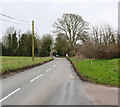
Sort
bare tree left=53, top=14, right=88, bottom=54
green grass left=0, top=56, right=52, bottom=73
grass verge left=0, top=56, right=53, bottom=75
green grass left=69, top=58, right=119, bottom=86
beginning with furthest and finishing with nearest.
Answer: bare tree left=53, top=14, right=88, bottom=54 < green grass left=0, top=56, right=52, bottom=73 < grass verge left=0, top=56, right=53, bottom=75 < green grass left=69, top=58, right=119, bottom=86

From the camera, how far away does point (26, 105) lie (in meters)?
4.50

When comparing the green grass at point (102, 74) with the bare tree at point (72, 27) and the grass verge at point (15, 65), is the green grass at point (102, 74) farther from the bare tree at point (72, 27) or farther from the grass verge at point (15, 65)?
the bare tree at point (72, 27)

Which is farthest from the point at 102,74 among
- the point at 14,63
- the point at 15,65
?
the point at 14,63

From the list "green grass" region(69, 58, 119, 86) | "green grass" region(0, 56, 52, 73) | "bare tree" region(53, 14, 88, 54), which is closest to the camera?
"green grass" region(69, 58, 119, 86)

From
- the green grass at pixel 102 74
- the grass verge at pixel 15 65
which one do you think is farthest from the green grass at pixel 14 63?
the green grass at pixel 102 74

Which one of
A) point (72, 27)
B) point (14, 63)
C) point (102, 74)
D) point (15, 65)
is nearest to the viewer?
point (102, 74)

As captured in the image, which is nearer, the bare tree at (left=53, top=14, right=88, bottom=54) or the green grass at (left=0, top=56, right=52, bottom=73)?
the green grass at (left=0, top=56, right=52, bottom=73)

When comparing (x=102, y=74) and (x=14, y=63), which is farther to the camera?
(x=14, y=63)

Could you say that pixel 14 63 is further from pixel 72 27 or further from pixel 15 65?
pixel 72 27

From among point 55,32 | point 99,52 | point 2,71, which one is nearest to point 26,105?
point 2,71

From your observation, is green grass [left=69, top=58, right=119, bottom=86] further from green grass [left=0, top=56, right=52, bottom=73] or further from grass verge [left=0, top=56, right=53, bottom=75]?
green grass [left=0, top=56, right=52, bottom=73]

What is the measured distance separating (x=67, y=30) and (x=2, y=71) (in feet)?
124

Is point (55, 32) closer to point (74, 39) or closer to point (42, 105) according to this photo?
point (74, 39)

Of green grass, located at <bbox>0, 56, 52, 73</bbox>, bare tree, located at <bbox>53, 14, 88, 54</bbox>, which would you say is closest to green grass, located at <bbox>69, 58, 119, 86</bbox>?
green grass, located at <bbox>0, 56, 52, 73</bbox>
